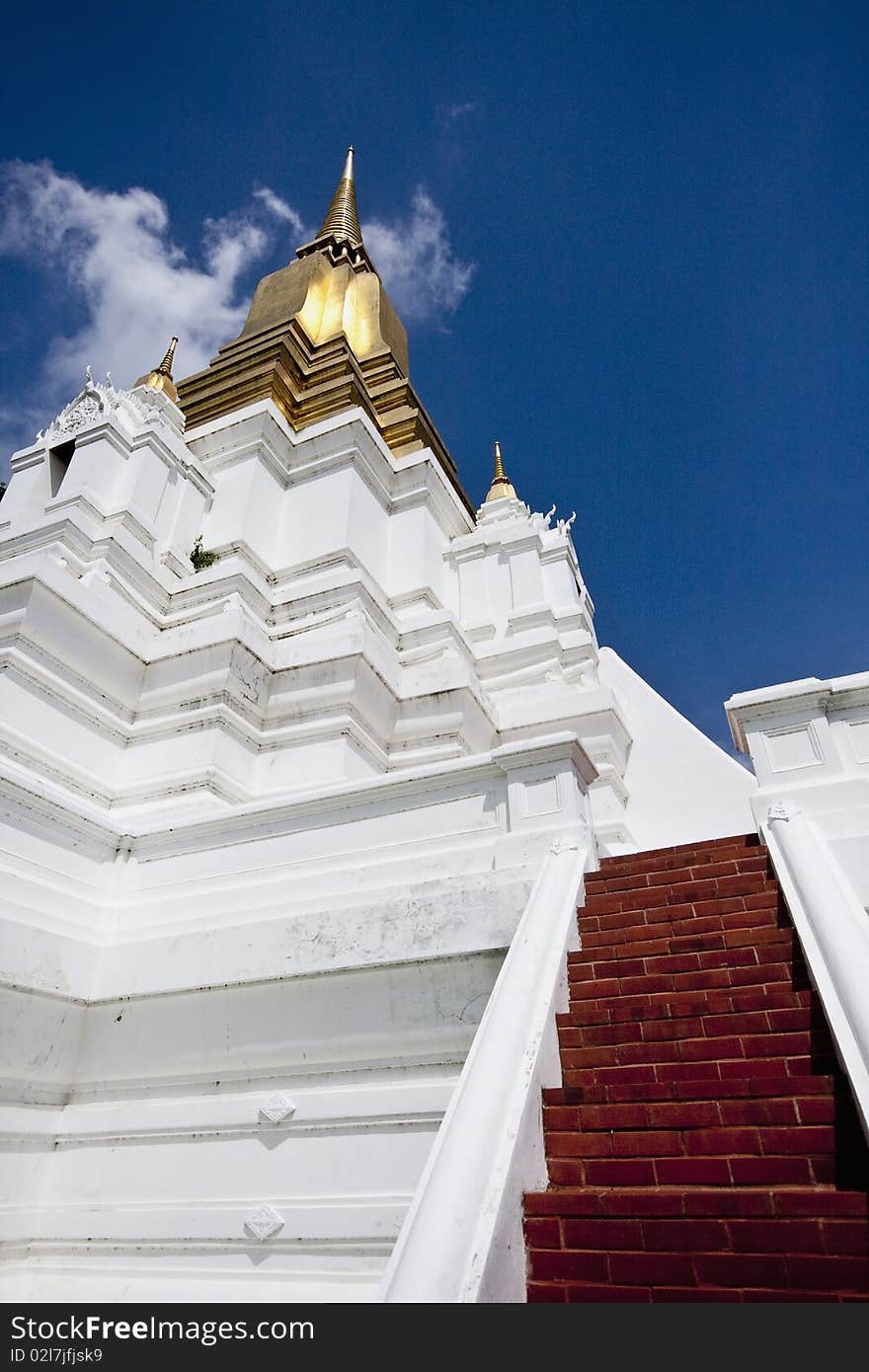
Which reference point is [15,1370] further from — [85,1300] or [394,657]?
[394,657]

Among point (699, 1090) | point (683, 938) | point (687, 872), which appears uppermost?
point (687, 872)

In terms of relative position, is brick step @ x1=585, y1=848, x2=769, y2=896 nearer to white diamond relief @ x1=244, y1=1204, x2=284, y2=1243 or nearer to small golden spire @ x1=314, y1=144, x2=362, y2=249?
white diamond relief @ x1=244, y1=1204, x2=284, y2=1243

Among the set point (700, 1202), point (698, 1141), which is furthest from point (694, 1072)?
point (700, 1202)

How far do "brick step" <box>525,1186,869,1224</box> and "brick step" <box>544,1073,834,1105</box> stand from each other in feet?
1.59

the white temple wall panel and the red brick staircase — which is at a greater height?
the white temple wall panel

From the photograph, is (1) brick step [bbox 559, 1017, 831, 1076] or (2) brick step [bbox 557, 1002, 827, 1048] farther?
(2) brick step [bbox 557, 1002, 827, 1048]

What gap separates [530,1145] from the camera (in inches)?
140

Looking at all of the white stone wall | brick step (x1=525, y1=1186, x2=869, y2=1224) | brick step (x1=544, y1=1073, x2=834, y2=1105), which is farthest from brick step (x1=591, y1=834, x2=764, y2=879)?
brick step (x1=525, y1=1186, x2=869, y2=1224)

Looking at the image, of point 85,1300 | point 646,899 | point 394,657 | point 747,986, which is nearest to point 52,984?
point 85,1300

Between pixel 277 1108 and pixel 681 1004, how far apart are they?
8.71 feet

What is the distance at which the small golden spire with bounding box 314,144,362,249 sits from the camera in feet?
82.1

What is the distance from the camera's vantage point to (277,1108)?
5152 millimetres

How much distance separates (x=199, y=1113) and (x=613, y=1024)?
9.65 feet

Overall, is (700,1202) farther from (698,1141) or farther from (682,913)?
(682,913)
